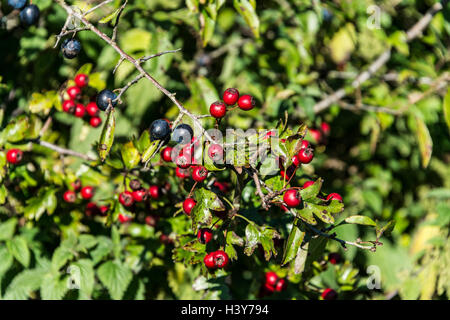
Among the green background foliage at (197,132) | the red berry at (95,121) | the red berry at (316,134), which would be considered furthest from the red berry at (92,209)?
the red berry at (316,134)

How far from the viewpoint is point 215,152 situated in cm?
122

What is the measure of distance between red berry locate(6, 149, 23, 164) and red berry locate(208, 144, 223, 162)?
0.97 metres

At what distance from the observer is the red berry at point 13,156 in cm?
174

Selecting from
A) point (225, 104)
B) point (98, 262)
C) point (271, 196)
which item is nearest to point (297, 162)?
point (271, 196)

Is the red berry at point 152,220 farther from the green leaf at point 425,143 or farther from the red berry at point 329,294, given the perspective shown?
the green leaf at point 425,143

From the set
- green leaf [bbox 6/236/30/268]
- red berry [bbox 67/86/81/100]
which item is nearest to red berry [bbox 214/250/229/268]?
green leaf [bbox 6/236/30/268]

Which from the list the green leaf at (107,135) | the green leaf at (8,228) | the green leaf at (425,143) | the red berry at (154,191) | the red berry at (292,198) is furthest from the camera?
the green leaf at (425,143)

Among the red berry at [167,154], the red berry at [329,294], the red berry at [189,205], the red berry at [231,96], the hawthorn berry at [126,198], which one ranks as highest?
the red berry at [231,96]

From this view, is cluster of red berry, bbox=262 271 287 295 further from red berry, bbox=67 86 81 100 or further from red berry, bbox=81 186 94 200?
red berry, bbox=67 86 81 100

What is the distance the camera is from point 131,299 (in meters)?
1.82

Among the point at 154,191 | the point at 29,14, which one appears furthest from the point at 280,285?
the point at 29,14

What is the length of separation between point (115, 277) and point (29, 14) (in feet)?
4.21

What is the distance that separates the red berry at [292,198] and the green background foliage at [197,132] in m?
0.04

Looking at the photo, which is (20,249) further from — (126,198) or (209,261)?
(209,261)
